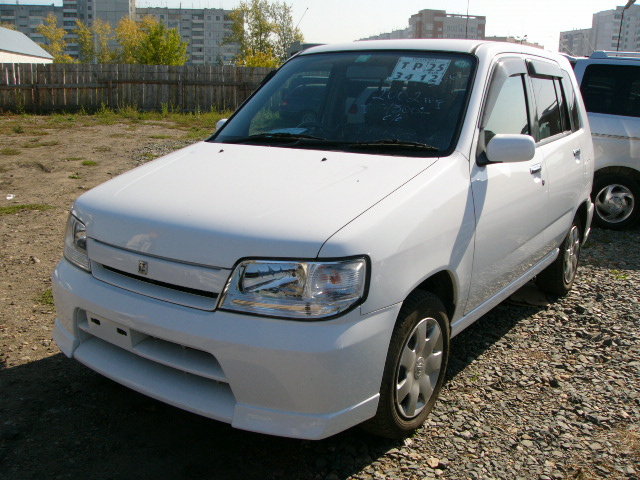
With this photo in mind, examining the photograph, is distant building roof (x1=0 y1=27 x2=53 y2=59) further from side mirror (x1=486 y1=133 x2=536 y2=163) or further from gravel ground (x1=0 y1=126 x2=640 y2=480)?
side mirror (x1=486 y1=133 x2=536 y2=163)

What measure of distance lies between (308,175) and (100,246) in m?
1.02

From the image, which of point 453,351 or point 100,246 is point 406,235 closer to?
point 100,246

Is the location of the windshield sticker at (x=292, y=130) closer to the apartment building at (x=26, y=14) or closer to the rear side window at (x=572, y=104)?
the rear side window at (x=572, y=104)

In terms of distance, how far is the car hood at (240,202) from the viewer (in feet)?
8.02

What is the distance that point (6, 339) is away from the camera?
397cm

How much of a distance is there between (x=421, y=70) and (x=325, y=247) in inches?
69.6

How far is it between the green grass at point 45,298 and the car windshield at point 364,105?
1869mm

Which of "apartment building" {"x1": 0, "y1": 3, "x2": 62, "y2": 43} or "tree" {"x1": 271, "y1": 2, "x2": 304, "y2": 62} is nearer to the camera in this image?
"tree" {"x1": 271, "y1": 2, "x2": 304, "y2": 62}

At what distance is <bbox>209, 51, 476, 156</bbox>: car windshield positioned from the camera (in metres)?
3.36

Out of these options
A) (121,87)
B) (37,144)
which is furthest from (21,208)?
(121,87)

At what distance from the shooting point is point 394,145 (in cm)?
329

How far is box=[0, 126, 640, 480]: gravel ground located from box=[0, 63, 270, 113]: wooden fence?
16991 mm

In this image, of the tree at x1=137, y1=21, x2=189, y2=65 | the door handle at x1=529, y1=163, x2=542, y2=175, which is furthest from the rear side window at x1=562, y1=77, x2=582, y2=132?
the tree at x1=137, y1=21, x2=189, y2=65

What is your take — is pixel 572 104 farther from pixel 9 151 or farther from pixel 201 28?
pixel 201 28
